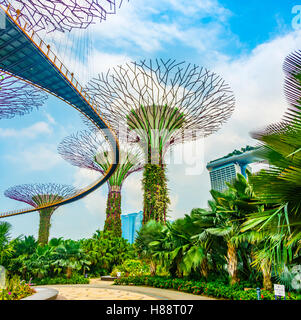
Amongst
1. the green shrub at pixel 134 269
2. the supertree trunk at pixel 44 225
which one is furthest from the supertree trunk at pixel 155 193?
the supertree trunk at pixel 44 225

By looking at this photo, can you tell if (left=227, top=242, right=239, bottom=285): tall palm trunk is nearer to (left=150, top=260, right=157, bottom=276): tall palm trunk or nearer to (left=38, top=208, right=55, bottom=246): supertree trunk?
(left=150, top=260, right=157, bottom=276): tall palm trunk

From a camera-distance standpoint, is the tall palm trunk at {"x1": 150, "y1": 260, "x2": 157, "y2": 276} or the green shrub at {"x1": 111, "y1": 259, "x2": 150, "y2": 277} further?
the green shrub at {"x1": 111, "y1": 259, "x2": 150, "y2": 277}

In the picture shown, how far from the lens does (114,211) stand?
25.0m

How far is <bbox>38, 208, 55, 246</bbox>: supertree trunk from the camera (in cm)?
2809

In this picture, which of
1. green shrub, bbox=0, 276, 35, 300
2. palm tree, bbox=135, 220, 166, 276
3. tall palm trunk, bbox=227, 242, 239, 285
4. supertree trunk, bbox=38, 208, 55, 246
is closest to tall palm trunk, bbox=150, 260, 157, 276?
palm tree, bbox=135, 220, 166, 276

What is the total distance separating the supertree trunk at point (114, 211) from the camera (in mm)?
23891

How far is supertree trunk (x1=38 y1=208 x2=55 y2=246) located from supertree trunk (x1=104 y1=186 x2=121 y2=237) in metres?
9.14

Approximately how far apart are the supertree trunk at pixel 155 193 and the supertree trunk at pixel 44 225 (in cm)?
1791

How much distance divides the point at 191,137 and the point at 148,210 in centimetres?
655

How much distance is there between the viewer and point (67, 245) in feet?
51.4

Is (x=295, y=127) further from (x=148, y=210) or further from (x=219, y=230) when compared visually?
(x=148, y=210)

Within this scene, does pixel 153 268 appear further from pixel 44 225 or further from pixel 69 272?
pixel 44 225

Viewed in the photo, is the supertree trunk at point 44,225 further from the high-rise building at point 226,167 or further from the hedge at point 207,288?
the high-rise building at point 226,167

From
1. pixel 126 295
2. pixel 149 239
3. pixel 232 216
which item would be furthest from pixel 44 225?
pixel 232 216
